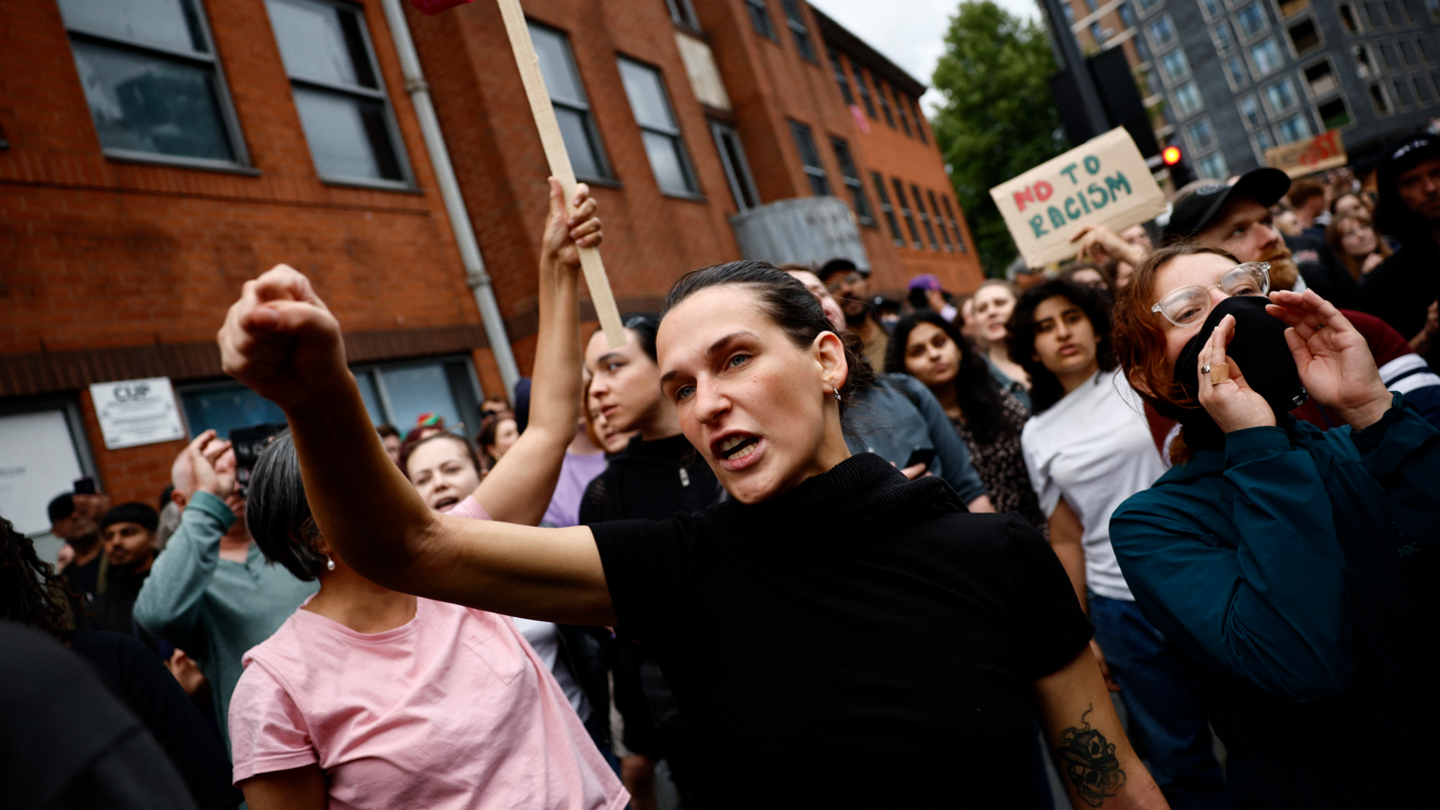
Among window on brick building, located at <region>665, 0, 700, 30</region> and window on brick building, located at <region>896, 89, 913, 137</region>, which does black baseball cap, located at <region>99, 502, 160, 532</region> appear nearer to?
window on brick building, located at <region>665, 0, 700, 30</region>

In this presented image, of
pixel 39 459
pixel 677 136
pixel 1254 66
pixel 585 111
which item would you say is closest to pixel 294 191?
pixel 39 459

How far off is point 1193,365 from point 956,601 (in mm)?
862

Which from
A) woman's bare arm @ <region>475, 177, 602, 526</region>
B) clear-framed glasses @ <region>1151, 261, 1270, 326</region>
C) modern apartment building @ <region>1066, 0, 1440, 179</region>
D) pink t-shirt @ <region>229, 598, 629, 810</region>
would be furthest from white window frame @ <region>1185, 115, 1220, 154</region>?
pink t-shirt @ <region>229, 598, 629, 810</region>

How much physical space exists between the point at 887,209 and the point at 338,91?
52.7ft

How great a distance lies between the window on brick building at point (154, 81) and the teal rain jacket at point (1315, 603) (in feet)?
24.9

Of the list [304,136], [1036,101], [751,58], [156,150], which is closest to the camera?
[156,150]

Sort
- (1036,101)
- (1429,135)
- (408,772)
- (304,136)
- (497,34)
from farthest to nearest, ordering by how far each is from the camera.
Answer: (1036,101), (497,34), (304,136), (1429,135), (408,772)

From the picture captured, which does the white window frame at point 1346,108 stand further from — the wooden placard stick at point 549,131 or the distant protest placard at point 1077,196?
the wooden placard stick at point 549,131

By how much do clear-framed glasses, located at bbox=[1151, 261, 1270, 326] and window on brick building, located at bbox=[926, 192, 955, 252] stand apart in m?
24.5

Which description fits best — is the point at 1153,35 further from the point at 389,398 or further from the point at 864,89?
the point at 389,398

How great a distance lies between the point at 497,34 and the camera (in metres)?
10.1

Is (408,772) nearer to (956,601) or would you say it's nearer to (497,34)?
(956,601)

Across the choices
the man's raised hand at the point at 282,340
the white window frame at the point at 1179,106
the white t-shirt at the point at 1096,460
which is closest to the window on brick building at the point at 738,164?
the white t-shirt at the point at 1096,460

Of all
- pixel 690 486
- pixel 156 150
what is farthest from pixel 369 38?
pixel 690 486
